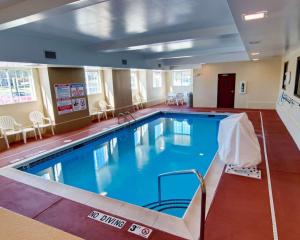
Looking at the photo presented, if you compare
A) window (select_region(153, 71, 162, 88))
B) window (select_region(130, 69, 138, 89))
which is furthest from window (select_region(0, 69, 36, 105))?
window (select_region(153, 71, 162, 88))

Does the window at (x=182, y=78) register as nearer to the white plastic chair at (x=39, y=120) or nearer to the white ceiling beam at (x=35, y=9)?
the white plastic chair at (x=39, y=120)

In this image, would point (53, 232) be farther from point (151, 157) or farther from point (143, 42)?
point (143, 42)

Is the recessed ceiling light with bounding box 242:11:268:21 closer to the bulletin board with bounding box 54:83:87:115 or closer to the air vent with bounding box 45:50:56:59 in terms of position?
the air vent with bounding box 45:50:56:59

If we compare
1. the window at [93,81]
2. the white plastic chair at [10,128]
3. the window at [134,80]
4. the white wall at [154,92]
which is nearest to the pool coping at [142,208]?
the white plastic chair at [10,128]

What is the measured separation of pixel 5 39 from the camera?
4.36 metres

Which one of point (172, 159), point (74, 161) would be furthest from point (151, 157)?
point (74, 161)

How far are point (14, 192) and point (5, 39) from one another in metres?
3.35

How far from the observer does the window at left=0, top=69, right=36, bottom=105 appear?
6.16 metres

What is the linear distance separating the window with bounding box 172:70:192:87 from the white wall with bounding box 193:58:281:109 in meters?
3.61

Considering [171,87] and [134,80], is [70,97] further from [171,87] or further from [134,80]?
[171,87]

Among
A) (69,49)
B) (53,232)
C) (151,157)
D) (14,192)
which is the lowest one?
(151,157)

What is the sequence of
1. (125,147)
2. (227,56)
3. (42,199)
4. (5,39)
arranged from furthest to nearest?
(227,56) → (125,147) → (5,39) → (42,199)

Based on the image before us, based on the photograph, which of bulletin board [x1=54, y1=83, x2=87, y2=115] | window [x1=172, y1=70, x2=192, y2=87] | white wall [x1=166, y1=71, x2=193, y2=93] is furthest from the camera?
white wall [x1=166, y1=71, x2=193, y2=93]

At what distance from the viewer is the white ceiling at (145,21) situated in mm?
2457
